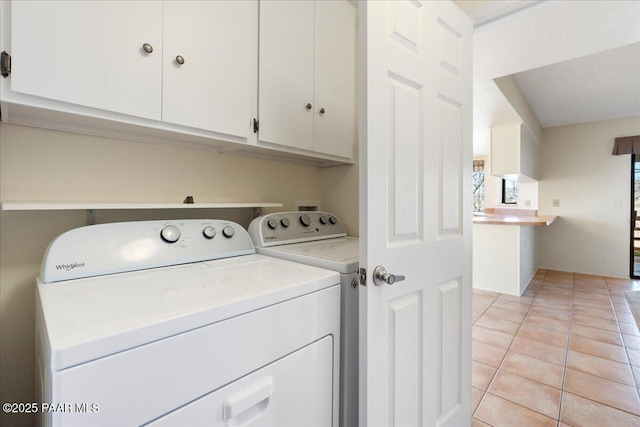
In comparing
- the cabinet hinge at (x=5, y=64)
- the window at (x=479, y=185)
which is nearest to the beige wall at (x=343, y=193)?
the cabinet hinge at (x=5, y=64)

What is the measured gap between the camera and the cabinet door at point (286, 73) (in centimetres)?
139

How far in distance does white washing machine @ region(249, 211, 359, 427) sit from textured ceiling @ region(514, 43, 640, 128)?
10.2ft

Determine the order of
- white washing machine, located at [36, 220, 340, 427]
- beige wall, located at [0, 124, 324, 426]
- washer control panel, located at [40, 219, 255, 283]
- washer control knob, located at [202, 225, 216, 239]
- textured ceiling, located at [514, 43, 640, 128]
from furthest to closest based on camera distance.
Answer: textured ceiling, located at [514, 43, 640, 128] < washer control knob, located at [202, 225, 216, 239] < beige wall, located at [0, 124, 324, 426] < washer control panel, located at [40, 219, 255, 283] < white washing machine, located at [36, 220, 340, 427]

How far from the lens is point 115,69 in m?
0.97

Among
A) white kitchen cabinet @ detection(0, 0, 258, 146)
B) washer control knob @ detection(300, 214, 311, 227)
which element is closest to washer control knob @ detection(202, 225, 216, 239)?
white kitchen cabinet @ detection(0, 0, 258, 146)

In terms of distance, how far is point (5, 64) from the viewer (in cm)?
79

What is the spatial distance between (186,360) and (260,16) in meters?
1.44

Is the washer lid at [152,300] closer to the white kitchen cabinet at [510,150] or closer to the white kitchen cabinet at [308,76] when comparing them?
the white kitchen cabinet at [308,76]

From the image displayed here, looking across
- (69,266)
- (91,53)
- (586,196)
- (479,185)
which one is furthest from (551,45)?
(479,185)

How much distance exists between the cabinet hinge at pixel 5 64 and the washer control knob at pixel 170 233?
0.61 metres

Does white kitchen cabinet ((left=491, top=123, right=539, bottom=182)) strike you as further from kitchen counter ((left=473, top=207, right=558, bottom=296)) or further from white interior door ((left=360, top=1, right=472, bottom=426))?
white interior door ((left=360, top=1, right=472, bottom=426))

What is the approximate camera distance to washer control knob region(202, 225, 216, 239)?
1233 mm

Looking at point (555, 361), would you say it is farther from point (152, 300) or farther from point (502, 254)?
point (152, 300)

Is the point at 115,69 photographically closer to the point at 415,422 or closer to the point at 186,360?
the point at 186,360
